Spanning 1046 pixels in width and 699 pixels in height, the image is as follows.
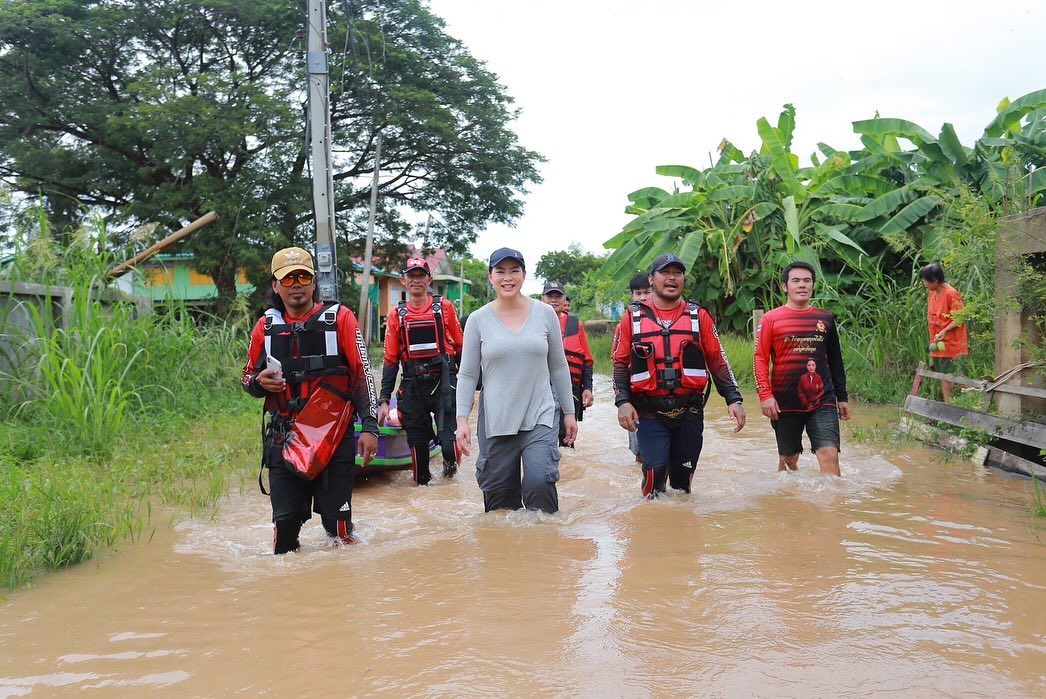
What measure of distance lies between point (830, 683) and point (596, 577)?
5.28 feet

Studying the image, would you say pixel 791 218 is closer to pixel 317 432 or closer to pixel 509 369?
pixel 509 369

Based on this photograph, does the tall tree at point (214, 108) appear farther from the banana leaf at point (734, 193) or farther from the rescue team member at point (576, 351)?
the rescue team member at point (576, 351)

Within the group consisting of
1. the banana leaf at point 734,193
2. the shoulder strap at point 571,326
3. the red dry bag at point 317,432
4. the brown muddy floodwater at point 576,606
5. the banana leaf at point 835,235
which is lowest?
the brown muddy floodwater at point 576,606

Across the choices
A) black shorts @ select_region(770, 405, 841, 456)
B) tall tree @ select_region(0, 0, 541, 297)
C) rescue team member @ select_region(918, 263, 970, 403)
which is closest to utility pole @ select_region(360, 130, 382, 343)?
tall tree @ select_region(0, 0, 541, 297)

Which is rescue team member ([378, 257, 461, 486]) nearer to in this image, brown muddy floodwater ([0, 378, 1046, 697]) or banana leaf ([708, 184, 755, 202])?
brown muddy floodwater ([0, 378, 1046, 697])

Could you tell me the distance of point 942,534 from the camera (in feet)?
18.1

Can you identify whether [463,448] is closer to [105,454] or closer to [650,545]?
[650,545]

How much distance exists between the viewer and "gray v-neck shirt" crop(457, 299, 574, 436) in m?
5.43

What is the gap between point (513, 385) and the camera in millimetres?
5441

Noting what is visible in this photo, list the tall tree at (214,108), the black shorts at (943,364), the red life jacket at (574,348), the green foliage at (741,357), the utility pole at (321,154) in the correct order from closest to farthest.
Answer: the red life jacket at (574,348)
the black shorts at (943,364)
the utility pole at (321,154)
the green foliage at (741,357)
the tall tree at (214,108)

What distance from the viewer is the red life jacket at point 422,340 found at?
305 inches

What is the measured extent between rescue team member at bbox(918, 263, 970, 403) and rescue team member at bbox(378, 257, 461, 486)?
552 centimetres

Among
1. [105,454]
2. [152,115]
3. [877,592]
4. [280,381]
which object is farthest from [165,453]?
[152,115]

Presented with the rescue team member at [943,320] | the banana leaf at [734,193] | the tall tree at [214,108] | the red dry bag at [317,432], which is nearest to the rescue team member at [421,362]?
Result: the red dry bag at [317,432]
